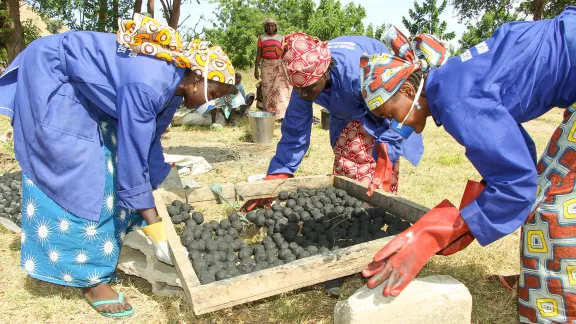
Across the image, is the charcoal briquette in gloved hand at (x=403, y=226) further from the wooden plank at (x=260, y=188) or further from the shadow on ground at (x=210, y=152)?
the shadow on ground at (x=210, y=152)

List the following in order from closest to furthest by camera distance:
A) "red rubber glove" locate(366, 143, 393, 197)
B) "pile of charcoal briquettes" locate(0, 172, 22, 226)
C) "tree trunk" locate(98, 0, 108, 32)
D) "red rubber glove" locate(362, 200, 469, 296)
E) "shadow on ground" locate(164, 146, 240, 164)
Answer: "red rubber glove" locate(362, 200, 469, 296) → "red rubber glove" locate(366, 143, 393, 197) → "pile of charcoal briquettes" locate(0, 172, 22, 226) → "shadow on ground" locate(164, 146, 240, 164) → "tree trunk" locate(98, 0, 108, 32)

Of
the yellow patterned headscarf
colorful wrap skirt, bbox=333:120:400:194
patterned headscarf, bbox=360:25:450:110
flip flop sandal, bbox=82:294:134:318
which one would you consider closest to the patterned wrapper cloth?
patterned headscarf, bbox=360:25:450:110

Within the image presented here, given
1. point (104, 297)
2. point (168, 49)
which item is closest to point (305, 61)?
point (168, 49)

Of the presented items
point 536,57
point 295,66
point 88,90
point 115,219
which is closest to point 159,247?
point 115,219

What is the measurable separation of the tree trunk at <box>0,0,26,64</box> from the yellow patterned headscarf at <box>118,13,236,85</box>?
924 centimetres

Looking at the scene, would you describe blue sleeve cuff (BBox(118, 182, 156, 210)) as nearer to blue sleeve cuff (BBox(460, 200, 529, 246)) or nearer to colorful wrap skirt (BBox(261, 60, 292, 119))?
blue sleeve cuff (BBox(460, 200, 529, 246))

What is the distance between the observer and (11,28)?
9.58 meters

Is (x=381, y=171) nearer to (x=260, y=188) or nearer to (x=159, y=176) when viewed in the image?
(x=260, y=188)

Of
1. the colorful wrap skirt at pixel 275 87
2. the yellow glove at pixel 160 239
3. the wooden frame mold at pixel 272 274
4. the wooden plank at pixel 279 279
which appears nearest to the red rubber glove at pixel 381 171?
the wooden frame mold at pixel 272 274

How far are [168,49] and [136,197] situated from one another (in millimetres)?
756

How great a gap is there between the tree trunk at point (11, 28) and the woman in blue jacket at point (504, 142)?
33.7 ft

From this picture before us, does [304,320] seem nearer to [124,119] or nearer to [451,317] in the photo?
[451,317]

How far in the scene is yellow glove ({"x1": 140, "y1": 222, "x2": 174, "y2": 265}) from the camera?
2225 millimetres

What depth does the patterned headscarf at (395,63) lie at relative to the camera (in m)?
1.81
